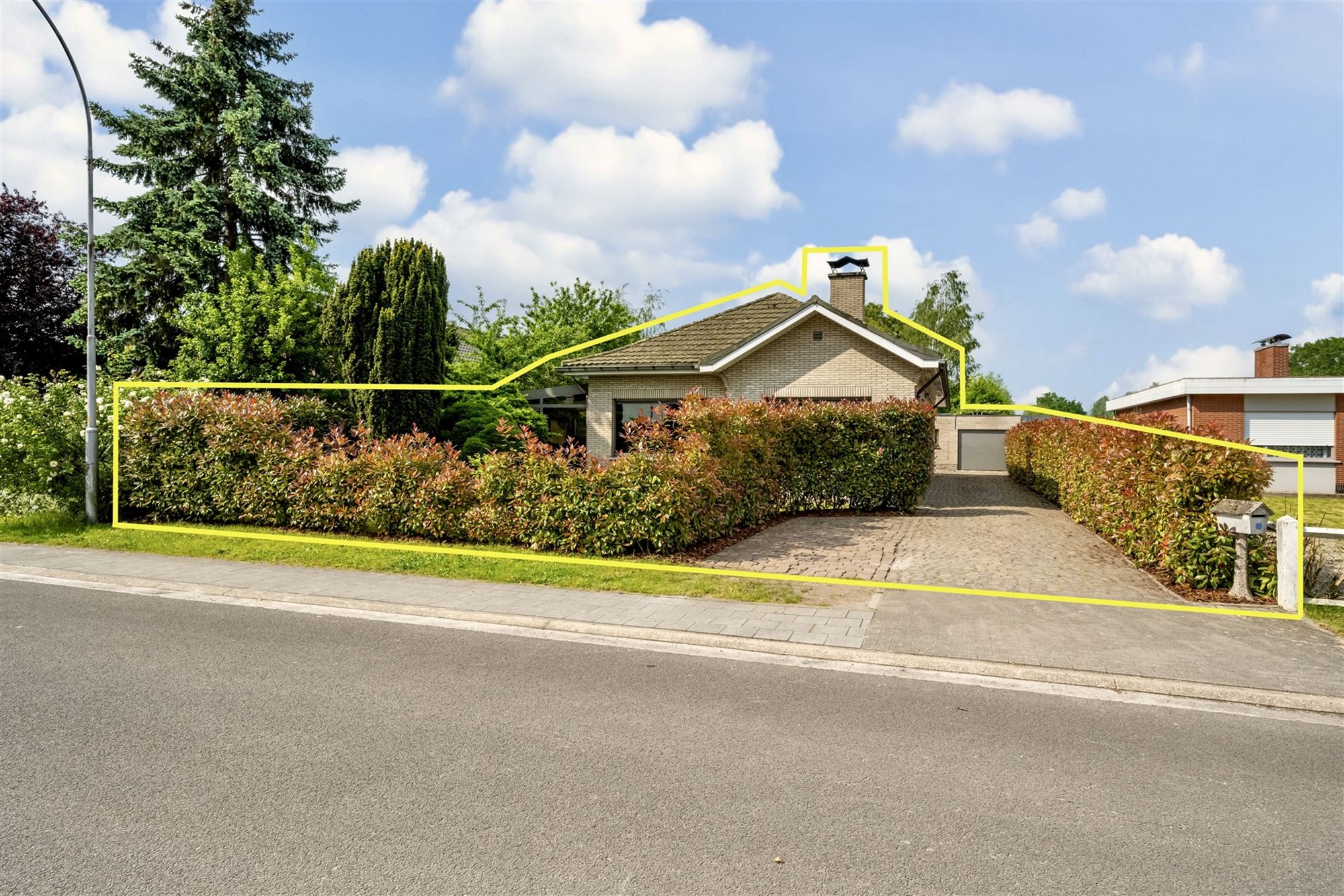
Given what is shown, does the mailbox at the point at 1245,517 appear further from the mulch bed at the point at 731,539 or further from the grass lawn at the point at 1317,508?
the mulch bed at the point at 731,539

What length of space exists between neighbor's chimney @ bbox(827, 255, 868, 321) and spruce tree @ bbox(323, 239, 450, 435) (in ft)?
37.1

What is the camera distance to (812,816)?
143 inches

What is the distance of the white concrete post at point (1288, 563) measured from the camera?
7.47 metres

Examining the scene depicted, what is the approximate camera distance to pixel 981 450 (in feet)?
115

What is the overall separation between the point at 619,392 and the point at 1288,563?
14.8 m

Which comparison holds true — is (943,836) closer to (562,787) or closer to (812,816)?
(812,816)

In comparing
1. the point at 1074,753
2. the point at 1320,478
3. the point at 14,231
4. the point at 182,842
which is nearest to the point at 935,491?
the point at 1320,478

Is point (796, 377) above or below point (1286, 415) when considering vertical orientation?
above

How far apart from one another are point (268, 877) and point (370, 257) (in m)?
17.9

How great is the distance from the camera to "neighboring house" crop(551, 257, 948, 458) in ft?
60.6

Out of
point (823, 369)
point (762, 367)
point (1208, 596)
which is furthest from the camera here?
point (762, 367)

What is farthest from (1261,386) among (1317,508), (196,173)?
(196,173)

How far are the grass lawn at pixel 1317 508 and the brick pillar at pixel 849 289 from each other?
11.0m

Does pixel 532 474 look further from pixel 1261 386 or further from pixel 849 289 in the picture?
pixel 1261 386
